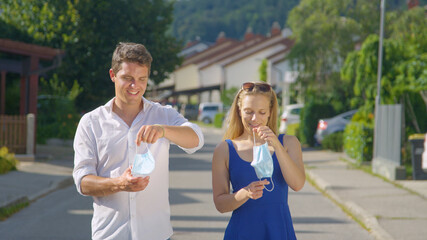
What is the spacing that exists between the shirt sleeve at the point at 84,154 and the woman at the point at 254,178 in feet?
2.56

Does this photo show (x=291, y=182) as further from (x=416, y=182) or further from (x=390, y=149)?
(x=390, y=149)

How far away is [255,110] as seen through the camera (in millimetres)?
3785

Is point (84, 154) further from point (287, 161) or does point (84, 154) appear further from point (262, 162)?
point (287, 161)

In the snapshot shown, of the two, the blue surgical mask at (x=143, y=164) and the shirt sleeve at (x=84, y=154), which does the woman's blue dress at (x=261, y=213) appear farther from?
the shirt sleeve at (x=84, y=154)

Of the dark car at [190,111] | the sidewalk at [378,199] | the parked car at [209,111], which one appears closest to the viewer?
the sidewalk at [378,199]

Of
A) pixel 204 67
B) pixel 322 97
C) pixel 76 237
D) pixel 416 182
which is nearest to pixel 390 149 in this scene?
pixel 416 182

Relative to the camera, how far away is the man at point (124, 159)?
11.0ft

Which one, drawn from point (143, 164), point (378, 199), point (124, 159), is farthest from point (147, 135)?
point (378, 199)

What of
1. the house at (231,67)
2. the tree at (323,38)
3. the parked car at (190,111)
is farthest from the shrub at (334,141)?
the parked car at (190,111)

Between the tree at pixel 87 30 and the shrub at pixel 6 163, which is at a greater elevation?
the tree at pixel 87 30

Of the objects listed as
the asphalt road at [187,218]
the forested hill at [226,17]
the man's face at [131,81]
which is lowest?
the asphalt road at [187,218]

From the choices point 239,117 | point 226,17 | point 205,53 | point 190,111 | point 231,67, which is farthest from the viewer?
point 226,17

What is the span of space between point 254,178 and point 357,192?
8.68 m

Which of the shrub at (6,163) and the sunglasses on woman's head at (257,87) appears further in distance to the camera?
the shrub at (6,163)
